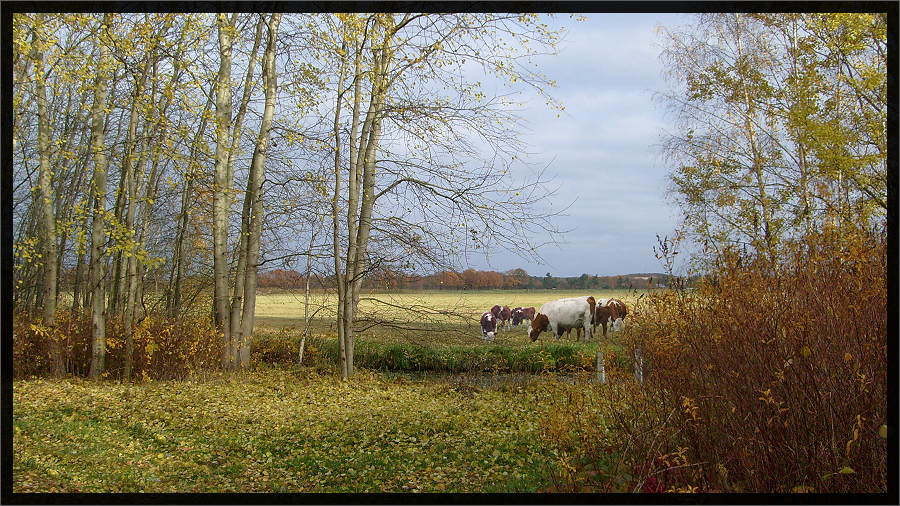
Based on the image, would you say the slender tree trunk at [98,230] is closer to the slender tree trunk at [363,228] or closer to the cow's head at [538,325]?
the slender tree trunk at [363,228]

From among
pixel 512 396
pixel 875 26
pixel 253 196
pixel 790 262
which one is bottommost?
pixel 512 396

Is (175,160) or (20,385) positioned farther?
(175,160)

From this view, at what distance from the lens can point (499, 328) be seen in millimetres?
10898

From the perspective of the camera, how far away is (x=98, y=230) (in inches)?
326

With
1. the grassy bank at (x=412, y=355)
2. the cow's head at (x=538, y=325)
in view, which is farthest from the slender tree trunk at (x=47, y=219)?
the cow's head at (x=538, y=325)

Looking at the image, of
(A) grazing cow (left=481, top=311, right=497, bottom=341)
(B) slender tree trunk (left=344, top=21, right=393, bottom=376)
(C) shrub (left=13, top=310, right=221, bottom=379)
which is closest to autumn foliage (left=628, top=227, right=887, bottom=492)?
(A) grazing cow (left=481, top=311, right=497, bottom=341)

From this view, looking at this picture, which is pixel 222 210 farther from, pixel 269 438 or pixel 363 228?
pixel 269 438

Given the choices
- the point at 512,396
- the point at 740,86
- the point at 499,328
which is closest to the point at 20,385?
the point at 512,396

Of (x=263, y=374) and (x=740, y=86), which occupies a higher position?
(x=740, y=86)

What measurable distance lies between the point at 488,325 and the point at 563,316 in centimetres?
220

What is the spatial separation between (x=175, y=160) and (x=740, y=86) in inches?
321

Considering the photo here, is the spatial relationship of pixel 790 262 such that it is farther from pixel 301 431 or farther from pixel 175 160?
pixel 175 160

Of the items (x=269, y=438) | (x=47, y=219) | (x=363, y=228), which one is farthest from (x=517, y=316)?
(x=47, y=219)

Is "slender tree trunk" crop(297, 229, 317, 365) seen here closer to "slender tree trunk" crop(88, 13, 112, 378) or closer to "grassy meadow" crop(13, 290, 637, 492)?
"grassy meadow" crop(13, 290, 637, 492)
